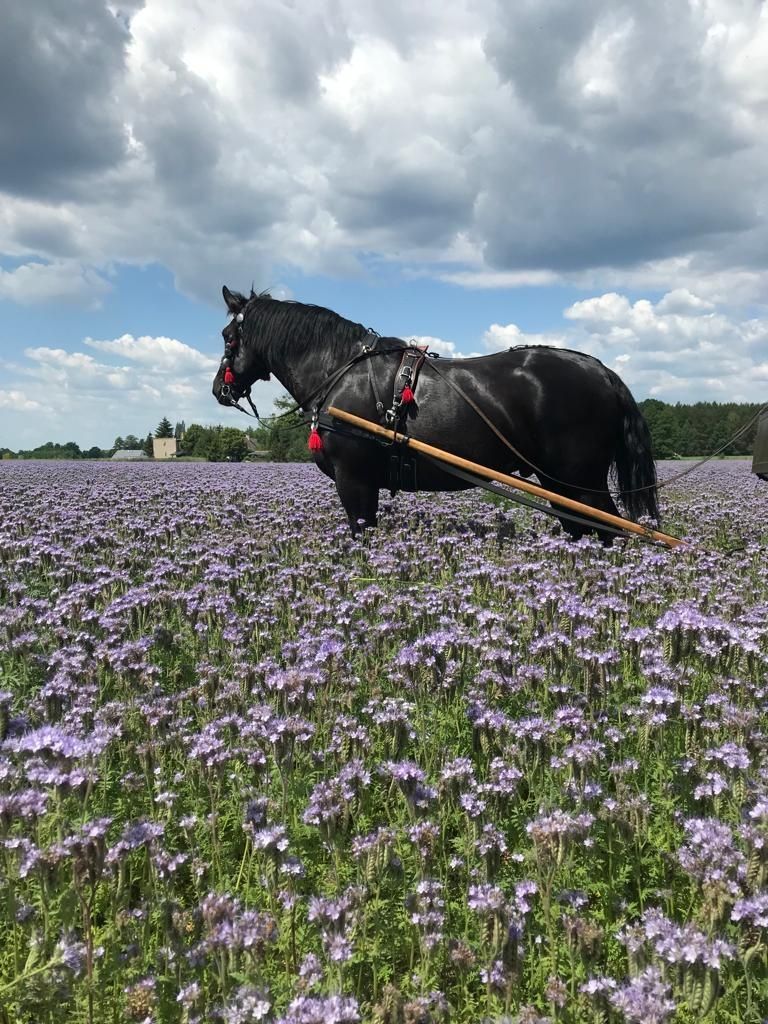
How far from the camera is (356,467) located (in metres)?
7.73

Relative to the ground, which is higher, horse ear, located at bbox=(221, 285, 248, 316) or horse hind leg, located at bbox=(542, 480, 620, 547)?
horse ear, located at bbox=(221, 285, 248, 316)

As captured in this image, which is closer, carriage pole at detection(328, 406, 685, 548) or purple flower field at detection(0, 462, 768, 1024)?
purple flower field at detection(0, 462, 768, 1024)

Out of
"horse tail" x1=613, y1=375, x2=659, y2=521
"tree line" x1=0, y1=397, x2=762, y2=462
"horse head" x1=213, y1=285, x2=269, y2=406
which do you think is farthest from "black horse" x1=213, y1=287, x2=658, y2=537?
"tree line" x1=0, y1=397, x2=762, y2=462

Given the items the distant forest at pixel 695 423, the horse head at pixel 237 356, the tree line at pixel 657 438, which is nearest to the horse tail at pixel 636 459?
the horse head at pixel 237 356

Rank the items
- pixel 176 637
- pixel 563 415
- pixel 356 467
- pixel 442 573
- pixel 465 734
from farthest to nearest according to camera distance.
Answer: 1. pixel 356 467
2. pixel 563 415
3. pixel 442 573
4. pixel 176 637
5. pixel 465 734

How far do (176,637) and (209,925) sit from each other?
334 cm

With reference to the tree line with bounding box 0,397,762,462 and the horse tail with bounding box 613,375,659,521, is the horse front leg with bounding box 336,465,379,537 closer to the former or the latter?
the horse tail with bounding box 613,375,659,521

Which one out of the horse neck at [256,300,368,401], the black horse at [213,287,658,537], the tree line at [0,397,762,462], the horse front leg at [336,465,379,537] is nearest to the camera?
the black horse at [213,287,658,537]

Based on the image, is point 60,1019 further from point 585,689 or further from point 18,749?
point 585,689

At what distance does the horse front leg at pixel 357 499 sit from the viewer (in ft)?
25.7

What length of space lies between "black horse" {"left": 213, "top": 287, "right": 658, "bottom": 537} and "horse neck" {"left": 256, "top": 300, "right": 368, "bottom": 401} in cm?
16

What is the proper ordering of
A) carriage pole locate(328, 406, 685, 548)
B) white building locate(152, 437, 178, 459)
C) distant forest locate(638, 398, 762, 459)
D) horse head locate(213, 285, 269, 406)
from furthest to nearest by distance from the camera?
white building locate(152, 437, 178, 459) < distant forest locate(638, 398, 762, 459) < horse head locate(213, 285, 269, 406) < carriage pole locate(328, 406, 685, 548)

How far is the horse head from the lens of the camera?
876 cm

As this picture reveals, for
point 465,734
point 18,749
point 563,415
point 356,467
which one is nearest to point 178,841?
point 18,749
